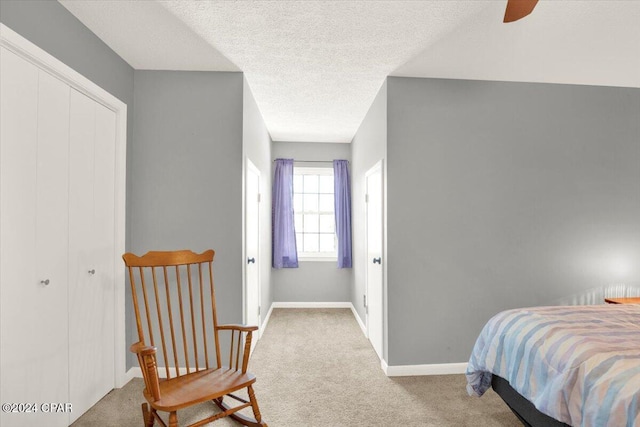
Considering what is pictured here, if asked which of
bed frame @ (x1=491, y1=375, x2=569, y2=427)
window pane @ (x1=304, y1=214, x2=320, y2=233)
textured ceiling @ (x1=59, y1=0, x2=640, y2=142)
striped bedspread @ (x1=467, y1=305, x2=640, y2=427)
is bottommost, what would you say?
bed frame @ (x1=491, y1=375, x2=569, y2=427)

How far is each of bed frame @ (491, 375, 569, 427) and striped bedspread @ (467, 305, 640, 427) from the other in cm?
8

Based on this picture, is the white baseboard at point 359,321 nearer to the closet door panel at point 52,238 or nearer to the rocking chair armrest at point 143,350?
the rocking chair armrest at point 143,350

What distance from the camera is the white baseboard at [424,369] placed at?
9.64 feet

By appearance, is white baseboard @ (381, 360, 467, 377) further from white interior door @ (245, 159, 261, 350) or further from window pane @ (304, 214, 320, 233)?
window pane @ (304, 214, 320, 233)

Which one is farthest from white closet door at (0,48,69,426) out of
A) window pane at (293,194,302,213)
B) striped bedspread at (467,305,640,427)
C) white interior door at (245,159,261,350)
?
window pane at (293,194,302,213)

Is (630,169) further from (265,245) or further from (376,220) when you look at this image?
(265,245)

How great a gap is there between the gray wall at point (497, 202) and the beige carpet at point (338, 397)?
1.13 ft

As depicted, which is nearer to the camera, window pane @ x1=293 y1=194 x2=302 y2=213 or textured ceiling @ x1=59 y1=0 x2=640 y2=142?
textured ceiling @ x1=59 y1=0 x2=640 y2=142

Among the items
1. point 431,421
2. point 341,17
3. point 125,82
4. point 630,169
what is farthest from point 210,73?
point 630,169

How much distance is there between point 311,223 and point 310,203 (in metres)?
0.32

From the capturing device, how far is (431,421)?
2246 mm

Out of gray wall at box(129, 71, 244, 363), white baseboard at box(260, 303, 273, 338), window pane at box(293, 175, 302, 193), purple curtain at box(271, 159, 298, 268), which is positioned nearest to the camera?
gray wall at box(129, 71, 244, 363)

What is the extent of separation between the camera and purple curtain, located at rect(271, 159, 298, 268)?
520 cm

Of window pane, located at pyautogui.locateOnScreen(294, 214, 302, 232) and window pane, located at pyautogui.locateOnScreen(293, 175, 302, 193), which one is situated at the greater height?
window pane, located at pyautogui.locateOnScreen(293, 175, 302, 193)
